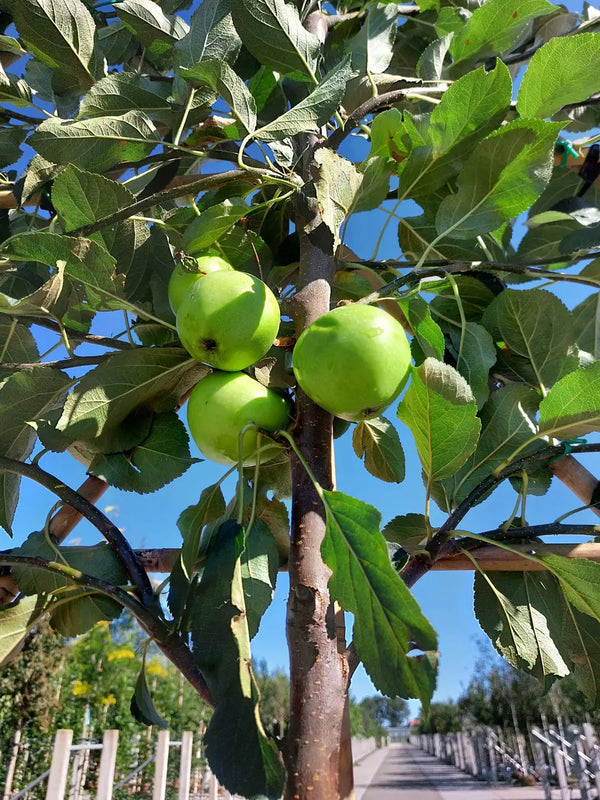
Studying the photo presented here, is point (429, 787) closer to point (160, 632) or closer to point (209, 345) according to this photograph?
point (160, 632)

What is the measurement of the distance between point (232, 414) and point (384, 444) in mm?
229

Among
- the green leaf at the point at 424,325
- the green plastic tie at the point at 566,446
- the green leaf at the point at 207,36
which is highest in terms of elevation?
the green leaf at the point at 207,36

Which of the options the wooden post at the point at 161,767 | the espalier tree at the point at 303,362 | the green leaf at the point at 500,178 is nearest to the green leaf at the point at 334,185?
the espalier tree at the point at 303,362

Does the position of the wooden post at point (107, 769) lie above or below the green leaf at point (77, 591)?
below

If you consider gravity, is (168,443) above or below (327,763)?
above

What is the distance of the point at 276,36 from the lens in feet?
2.17

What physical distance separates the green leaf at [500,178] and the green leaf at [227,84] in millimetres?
231

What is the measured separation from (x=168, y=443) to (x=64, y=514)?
18cm

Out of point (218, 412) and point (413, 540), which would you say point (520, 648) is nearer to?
point (413, 540)

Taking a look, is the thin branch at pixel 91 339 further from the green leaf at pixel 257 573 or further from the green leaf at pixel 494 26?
the green leaf at pixel 494 26

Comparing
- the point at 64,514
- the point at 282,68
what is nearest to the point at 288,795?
the point at 64,514

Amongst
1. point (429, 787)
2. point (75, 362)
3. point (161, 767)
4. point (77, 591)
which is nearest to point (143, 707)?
point (77, 591)

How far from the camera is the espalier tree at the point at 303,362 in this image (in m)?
0.46

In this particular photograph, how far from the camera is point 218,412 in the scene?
1.74 ft
